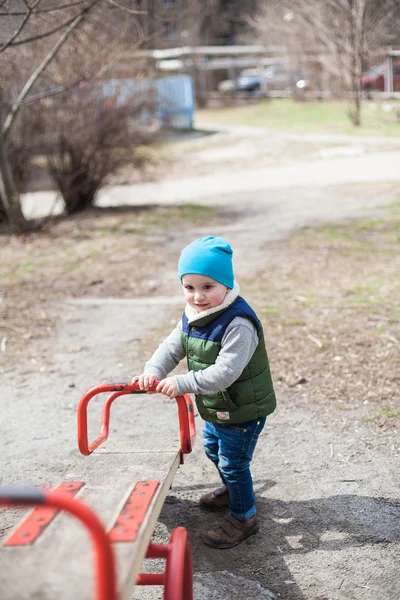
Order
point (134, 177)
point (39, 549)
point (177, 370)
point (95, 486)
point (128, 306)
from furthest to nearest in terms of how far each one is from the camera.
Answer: point (134, 177), point (128, 306), point (177, 370), point (95, 486), point (39, 549)

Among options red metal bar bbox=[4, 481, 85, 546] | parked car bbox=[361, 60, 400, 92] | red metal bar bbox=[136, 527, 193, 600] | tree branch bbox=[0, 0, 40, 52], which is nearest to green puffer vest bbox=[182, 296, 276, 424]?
red metal bar bbox=[136, 527, 193, 600]

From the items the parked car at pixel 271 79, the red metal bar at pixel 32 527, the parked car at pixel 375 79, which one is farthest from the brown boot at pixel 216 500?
the parked car at pixel 271 79

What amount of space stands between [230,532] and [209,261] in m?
1.08

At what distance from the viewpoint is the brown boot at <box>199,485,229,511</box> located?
10.4 feet

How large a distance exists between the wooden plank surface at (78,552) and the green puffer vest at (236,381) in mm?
372

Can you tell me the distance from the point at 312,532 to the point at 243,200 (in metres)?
7.69

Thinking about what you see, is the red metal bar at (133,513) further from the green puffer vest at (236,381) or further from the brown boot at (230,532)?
the brown boot at (230,532)

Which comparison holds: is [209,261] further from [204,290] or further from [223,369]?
[223,369]

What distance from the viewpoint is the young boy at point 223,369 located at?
274 cm

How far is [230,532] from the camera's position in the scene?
2924 millimetres

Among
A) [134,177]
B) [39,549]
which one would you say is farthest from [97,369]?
[134,177]

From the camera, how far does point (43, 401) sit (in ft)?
14.3

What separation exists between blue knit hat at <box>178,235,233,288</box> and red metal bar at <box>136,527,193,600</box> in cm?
93

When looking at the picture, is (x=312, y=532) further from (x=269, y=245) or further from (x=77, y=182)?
(x=77, y=182)
